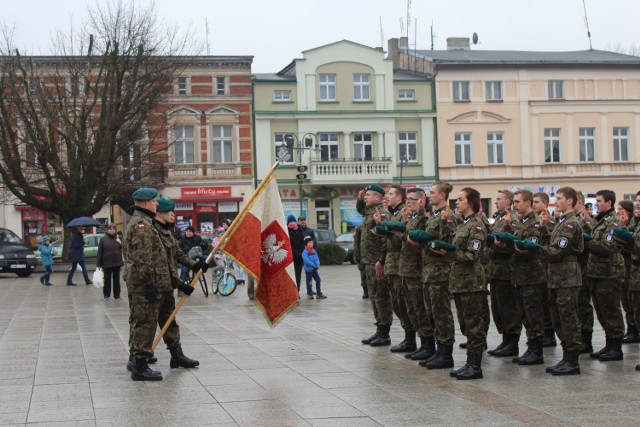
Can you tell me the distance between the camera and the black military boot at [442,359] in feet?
33.7

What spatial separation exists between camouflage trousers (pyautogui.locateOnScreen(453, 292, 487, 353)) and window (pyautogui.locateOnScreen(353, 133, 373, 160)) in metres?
42.3

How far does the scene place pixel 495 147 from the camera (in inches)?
2074

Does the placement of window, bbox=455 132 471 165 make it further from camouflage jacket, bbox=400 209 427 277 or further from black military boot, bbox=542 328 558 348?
camouflage jacket, bbox=400 209 427 277

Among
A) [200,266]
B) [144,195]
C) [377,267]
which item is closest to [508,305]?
[377,267]

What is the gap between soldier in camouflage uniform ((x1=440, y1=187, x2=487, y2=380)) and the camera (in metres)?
9.70

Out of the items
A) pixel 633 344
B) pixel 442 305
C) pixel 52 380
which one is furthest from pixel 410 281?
pixel 52 380

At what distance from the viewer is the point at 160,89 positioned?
3759 cm

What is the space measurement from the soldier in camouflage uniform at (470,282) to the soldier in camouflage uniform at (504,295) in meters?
1.12

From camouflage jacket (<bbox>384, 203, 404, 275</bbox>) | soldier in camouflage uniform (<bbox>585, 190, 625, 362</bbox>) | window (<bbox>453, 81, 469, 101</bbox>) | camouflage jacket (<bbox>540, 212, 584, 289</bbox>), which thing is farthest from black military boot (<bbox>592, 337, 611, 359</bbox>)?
window (<bbox>453, 81, 469, 101</bbox>)

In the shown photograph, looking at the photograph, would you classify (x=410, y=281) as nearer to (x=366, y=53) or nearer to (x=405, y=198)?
(x=405, y=198)

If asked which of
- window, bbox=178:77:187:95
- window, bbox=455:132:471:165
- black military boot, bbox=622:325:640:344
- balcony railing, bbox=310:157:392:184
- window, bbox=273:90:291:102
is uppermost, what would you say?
window, bbox=178:77:187:95

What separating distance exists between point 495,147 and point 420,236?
4354cm

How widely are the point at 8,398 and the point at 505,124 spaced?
46072 mm

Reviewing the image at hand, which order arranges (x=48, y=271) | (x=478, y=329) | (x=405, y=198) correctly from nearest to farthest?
(x=478, y=329)
(x=405, y=198)
(x=48, y=271)
